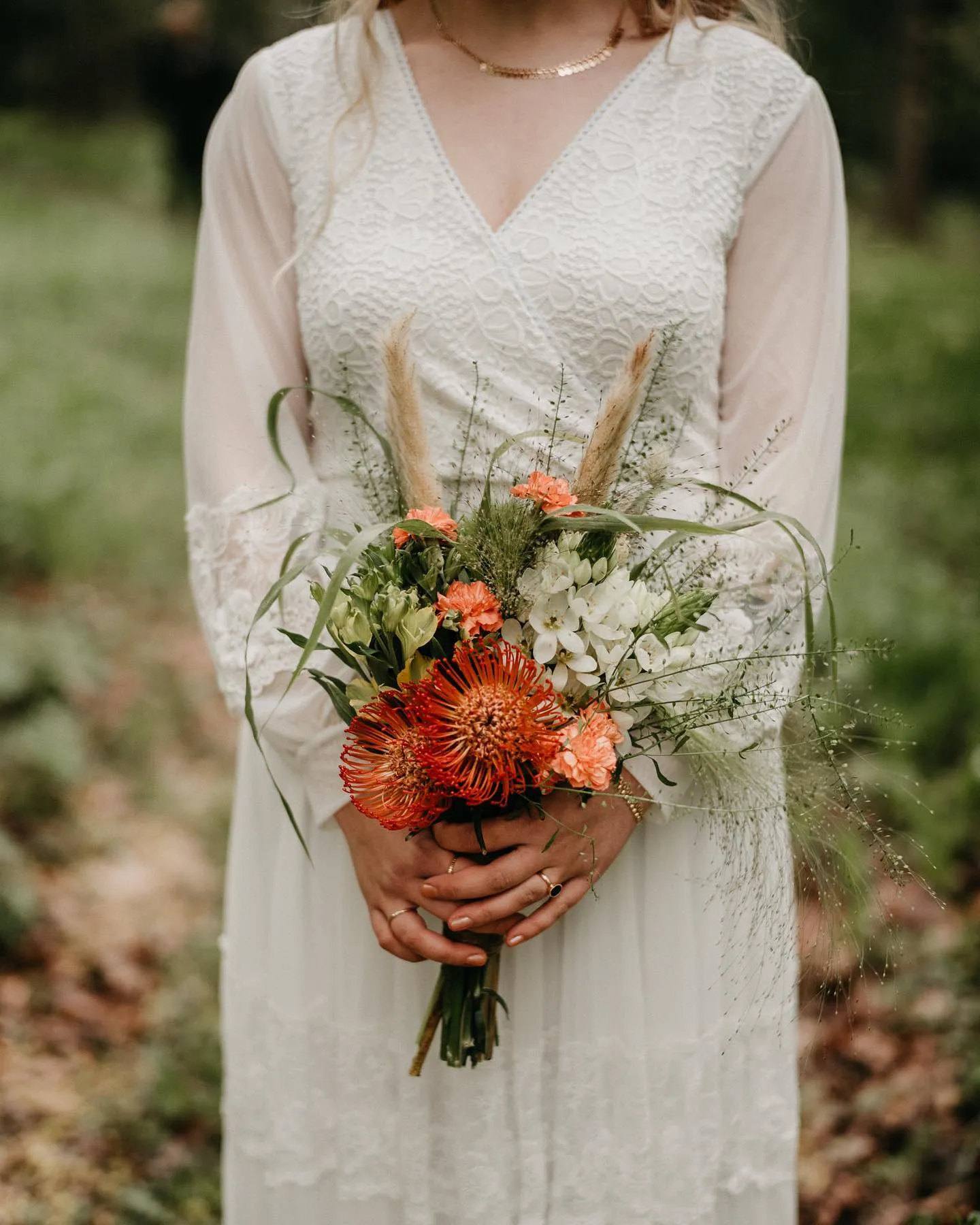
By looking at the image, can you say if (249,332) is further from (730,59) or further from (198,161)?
(198,161)

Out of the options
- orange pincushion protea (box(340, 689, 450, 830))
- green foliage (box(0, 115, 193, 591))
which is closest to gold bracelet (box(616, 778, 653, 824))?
orange pincushion protea (box(340, 689, 450, 830))

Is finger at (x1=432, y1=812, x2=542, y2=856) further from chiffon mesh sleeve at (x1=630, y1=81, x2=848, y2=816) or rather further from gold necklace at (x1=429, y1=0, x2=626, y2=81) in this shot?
gold necklace at (x1=429, y1=0, x2=626, y2=81)

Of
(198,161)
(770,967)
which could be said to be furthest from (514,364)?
(198,161)

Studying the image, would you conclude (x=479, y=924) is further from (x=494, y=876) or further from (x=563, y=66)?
(x=563, y=66)

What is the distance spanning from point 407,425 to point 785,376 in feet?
1.94

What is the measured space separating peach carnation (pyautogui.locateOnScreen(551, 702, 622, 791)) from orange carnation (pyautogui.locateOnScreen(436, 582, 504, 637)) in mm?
153

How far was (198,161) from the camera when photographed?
11266 mm

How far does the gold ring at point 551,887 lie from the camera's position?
148cm

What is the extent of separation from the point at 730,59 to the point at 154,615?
13.2 feet

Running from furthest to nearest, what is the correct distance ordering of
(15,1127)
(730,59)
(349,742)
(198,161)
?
1. (198,161)
2. (15,1127)
3. (730,59)
4. (349,742)

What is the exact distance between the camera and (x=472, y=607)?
131 cm

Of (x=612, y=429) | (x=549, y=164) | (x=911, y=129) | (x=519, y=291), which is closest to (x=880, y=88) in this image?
(x=911, y=129)

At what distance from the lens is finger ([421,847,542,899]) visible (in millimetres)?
1458

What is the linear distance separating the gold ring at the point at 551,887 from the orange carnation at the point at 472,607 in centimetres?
35
